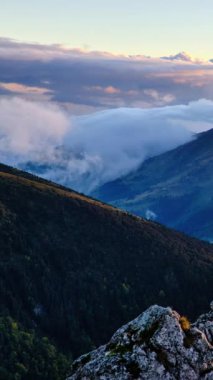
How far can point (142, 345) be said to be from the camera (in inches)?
2483

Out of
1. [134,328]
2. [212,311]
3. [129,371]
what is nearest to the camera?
[129,371]

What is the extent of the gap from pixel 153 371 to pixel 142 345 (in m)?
2.83

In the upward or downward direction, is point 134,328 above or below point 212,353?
above

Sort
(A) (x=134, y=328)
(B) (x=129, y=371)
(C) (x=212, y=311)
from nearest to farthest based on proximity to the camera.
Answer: (B) (x=129, y=371) < (A) (x=134, y=328) < (C) (x=212, y=311)

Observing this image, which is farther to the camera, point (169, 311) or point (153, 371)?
point (169, 311)

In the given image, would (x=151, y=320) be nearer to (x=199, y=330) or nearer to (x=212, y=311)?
(x=199, y=330)

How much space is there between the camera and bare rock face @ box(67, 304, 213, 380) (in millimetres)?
61500

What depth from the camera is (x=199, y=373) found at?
6234 cm

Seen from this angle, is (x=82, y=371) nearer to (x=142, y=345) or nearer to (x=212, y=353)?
(x=142, y=345)

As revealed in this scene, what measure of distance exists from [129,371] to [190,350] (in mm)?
6609

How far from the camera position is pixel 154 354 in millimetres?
62406

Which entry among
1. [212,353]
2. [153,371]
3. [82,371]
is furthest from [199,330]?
[82,371]

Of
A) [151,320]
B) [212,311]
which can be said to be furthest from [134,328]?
[212,311]

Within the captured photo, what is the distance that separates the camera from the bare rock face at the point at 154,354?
61.5 meters
